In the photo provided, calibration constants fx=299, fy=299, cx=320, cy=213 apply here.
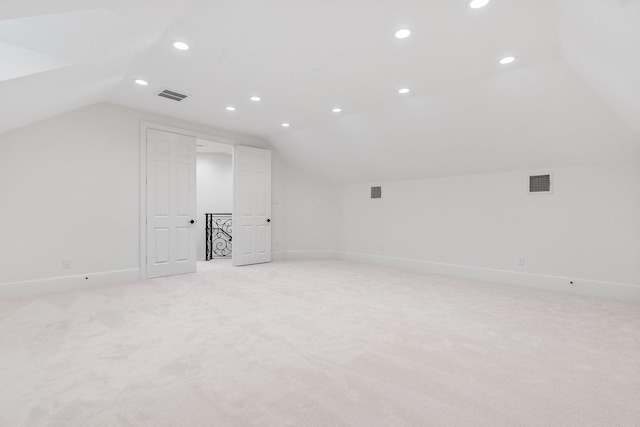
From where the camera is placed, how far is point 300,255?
6.92 meters

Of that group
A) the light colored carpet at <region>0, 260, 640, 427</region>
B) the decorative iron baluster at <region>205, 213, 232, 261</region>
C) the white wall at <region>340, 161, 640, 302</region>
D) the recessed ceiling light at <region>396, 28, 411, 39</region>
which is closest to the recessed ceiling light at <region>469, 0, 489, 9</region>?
the recessed ceiling light at <region>396, 28, 411, 39</region>

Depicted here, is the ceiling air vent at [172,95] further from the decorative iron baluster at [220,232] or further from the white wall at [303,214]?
the decorative iron baluster at [220,232]

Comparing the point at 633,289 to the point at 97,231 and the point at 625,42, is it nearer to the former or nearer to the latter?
the point at 625,42

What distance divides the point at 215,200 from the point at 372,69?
582 cm

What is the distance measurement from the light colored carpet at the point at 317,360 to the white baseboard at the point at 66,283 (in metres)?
0.31

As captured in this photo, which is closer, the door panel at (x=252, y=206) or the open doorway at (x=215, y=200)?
the door panel at (x=252, y=206)

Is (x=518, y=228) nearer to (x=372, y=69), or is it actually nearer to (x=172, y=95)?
(x=372, y=69)

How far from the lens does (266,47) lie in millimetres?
2857

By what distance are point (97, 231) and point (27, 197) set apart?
0.85 m

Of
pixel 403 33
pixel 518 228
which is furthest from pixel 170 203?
pixel 518 228

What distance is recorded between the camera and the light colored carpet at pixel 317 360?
160 centimetres

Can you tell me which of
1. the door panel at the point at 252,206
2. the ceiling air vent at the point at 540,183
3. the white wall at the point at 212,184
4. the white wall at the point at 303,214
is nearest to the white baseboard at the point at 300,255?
the white wall at the point at 303,214

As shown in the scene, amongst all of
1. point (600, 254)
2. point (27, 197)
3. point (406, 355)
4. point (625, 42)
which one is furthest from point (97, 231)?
point (600, 254)

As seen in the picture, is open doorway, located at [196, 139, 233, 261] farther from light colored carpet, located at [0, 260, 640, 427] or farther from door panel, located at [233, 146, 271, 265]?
light colored carpet, located at [0, 260, 640, 427]
